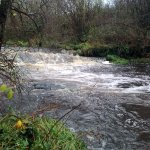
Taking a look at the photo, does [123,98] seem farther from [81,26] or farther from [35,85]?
[81,26]

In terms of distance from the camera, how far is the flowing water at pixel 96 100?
332 inches

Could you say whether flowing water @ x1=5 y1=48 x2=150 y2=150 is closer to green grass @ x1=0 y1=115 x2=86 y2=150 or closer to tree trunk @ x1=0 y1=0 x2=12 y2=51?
green grass @ x1=0 y1=115 x2=86 y2=150

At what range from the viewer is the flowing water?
8.44 metres

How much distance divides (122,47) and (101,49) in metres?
1.55

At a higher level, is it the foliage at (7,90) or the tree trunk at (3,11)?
the tree trunk at (3,11)

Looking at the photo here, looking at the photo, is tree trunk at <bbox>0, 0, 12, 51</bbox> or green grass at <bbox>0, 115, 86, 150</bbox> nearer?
green grass at <bbox>0, 115, 86, 150</bbox>

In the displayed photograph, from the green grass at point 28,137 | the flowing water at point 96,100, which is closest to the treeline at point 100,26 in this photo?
the flowing water at point 96,100

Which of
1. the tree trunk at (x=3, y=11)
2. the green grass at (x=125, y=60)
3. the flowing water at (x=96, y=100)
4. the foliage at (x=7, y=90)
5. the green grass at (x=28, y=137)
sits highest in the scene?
the tree trunk at (x=3, y=11)

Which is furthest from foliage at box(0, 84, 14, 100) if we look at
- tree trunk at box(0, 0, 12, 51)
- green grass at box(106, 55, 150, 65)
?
green grass at box(106, 55, 150, 65)

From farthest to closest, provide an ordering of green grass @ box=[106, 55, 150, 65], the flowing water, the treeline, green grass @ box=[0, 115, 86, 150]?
the treeline
green grass @ box=[106, 55, 150, 65]
the flowing water
green grass @ box=[0, 115, 86, 150]

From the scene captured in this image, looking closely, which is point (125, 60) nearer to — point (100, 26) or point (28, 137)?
point (100, 26)

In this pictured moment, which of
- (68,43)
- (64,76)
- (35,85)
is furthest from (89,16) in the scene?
(35,85)

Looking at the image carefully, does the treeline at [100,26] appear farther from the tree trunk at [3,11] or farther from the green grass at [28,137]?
the green grass at [28,137]

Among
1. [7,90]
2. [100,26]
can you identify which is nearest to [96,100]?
[7,90]
